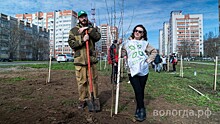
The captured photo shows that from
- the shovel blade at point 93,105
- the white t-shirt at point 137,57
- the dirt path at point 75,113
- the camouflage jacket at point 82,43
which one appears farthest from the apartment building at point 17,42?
the white t-shirt at point 137,57

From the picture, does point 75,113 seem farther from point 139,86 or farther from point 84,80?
point 139,86

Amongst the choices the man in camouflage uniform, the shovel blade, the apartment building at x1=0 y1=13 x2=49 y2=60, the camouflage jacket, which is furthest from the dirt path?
the apartment building at x1=0 y1=13 x2=49 y2=60

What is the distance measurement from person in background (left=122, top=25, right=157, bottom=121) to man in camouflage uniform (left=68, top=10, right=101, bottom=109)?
0.71 m

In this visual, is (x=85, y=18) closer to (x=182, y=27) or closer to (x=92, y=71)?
(x=92, y=71)

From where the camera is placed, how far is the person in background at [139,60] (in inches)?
126

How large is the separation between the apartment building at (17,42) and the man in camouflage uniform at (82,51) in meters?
57.3

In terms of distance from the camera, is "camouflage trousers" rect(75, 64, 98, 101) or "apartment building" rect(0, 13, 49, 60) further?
"apartment building" rect(0, 13, 49, 60)

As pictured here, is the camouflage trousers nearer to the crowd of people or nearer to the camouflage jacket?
the crowd of people

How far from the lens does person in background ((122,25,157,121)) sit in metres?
→ 3.21

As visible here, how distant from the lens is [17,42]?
5575 centimetres

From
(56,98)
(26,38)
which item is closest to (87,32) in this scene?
(56,98)

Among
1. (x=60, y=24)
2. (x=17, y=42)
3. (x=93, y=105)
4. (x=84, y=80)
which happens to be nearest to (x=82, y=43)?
(x=84, y=80)

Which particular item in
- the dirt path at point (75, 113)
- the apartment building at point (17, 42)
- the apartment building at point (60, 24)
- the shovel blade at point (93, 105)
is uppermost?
the apartment building at point (60, 24)

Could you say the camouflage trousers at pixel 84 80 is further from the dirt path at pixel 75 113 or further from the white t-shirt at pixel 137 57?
the white t-shirt at pixel 137 57
